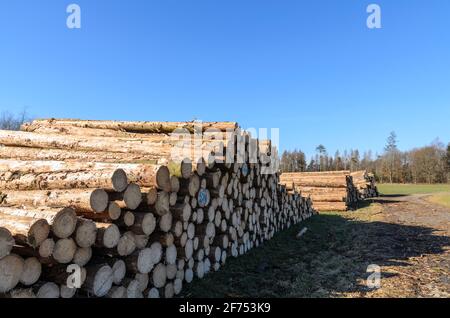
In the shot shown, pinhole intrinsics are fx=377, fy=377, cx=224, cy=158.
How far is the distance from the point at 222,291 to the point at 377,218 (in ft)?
41.1

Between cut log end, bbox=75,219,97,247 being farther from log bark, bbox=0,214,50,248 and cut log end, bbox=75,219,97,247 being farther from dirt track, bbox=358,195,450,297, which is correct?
dirt track, bbox=358,195,450,297

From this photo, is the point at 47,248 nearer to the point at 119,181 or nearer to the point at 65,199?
the point at 65,199

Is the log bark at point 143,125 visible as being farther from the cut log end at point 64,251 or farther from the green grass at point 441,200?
the green grass at point 441,200

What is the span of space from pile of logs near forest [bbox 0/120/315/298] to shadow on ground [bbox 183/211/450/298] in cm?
47

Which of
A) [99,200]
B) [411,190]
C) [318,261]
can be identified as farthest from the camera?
[411,190]

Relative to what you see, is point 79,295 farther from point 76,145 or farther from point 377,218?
point 377,218

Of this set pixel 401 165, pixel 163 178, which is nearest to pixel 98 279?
pixel 163 178

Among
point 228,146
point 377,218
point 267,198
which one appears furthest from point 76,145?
point 377,218

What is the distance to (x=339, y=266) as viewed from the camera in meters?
8.30

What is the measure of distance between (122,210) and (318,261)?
521 centimetres

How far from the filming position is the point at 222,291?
646 cm

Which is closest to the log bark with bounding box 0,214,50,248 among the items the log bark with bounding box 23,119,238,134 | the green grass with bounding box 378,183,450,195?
the log bark with bounding box 23,119,238,134

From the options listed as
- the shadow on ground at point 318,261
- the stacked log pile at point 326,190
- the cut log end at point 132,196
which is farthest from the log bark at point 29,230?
the stacked log pile at point 326,190
